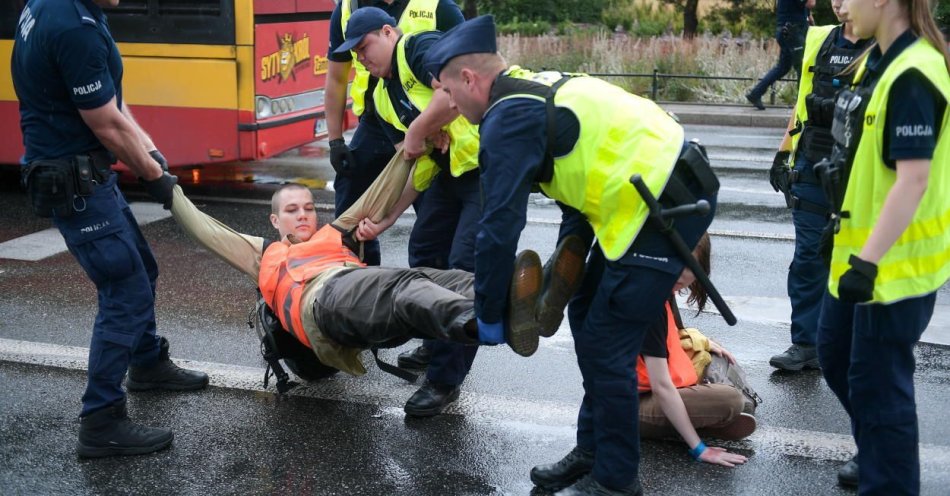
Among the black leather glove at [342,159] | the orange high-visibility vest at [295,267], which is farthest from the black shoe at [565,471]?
the black leather glove at [342,159]

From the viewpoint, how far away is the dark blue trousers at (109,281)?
4262 mm

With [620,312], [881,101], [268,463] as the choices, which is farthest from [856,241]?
[268,463]

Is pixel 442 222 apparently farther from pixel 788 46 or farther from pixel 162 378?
pixel 788 46

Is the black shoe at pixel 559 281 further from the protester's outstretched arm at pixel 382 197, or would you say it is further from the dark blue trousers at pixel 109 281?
the dark blue trousers at pixel 109 281

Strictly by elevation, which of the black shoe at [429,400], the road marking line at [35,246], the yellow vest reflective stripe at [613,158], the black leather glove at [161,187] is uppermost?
the yellow vest reflective stripe at [613,158]

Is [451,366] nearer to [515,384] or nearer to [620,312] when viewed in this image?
[515,384]

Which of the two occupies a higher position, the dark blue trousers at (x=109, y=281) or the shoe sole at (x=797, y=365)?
the dark blue trousers at (x=109, y=281)

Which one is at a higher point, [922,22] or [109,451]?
[922,22]

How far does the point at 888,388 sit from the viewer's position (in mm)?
3336

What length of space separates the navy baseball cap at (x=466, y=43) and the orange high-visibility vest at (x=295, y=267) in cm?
135

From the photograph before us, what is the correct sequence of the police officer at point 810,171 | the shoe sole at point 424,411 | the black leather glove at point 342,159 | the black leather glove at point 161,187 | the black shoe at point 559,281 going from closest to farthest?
the black shoe at point 559,281 < the black leather glove at point 161,187 < the shoe sole at point 424,411 < the police officer at point 810,171 < the black leather glove at point 342,159

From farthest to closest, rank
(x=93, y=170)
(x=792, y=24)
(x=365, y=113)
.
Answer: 1. (x=792, y=24)
2. (x=365, y=113)
3. (x=93, y=170)

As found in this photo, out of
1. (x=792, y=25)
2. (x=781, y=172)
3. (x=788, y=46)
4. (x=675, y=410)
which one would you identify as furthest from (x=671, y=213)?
(x=788, y=46)

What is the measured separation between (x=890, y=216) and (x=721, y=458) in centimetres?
136
